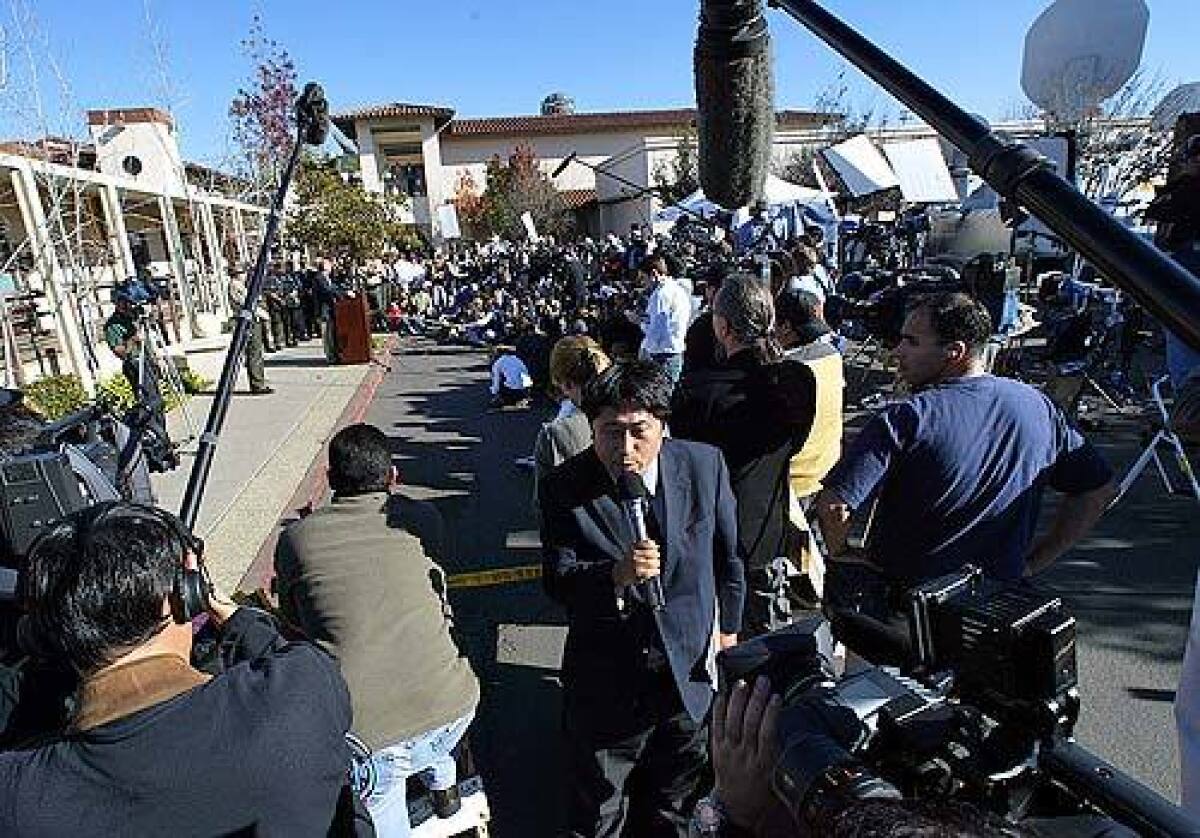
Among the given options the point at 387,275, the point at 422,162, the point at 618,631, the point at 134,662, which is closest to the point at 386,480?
the point at 618,631

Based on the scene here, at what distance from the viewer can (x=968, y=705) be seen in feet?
3.55

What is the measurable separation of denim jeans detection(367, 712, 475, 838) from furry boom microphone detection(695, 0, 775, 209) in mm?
2069

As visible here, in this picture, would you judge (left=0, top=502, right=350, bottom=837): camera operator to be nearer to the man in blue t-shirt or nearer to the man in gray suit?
the man in gray suit

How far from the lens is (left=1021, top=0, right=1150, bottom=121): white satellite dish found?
467 inches

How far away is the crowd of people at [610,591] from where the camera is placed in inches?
55.8

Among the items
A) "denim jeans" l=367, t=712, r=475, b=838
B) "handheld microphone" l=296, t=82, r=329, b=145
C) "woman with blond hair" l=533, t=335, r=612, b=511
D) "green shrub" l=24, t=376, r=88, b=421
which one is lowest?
"green shrub" l=24, t=376, r=88, b=421

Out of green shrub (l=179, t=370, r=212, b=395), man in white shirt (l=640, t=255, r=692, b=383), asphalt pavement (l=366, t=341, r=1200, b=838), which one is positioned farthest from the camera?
green shrub (l=179, t=370, r=212, b=395)

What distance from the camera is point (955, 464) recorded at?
248 cm

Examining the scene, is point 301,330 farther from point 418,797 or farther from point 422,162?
point 422,162

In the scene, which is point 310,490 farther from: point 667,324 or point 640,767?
point 640,767

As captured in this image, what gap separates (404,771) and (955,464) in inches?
77.0

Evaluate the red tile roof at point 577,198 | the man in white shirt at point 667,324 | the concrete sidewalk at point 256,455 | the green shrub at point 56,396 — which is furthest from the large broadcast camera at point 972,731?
the red tile roof at point 577,198

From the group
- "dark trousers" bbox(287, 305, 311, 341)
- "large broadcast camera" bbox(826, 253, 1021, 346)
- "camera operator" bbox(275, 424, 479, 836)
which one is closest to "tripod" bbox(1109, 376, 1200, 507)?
"large broadcast camera" bbox(826, 253, 1021, 346)

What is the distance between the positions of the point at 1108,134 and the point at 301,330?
72.2ft
